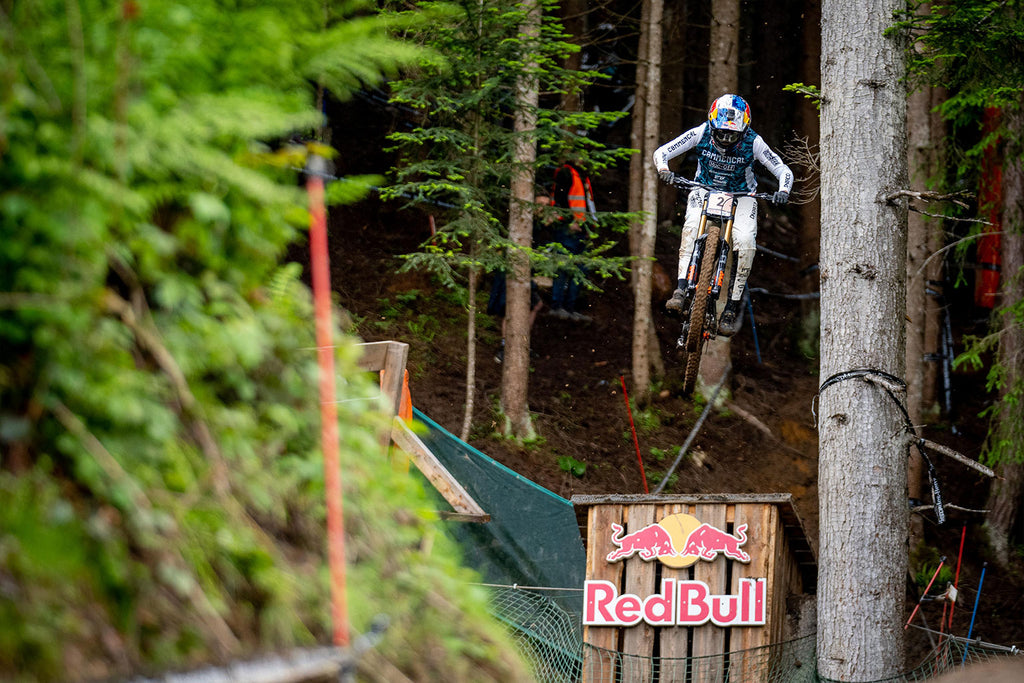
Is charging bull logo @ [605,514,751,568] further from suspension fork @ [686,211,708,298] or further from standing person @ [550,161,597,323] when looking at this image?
standing person @ [550,161,597,323]

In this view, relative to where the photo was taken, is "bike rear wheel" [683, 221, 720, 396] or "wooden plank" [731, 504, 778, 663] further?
"bike rear wheel" [683, 221, 720, 396]

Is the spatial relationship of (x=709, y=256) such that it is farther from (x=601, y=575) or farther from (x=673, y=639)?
(x=673, y=639)

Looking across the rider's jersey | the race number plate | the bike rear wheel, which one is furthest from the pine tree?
the bike rear wheel

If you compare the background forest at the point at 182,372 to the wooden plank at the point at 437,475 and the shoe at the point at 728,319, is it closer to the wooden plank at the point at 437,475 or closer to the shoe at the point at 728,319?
the wooden plank at the point at 437,475

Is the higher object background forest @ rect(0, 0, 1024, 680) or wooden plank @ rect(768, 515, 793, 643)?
background forest @ rect(0, 0, 1024, 680)

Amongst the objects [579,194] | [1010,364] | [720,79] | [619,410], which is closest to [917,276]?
[1010,364]

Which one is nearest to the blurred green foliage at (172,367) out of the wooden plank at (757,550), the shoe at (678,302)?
the wooden plank at (757,550)

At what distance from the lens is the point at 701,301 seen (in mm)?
8547

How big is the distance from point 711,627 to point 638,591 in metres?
0.54

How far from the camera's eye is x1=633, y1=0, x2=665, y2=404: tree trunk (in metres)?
14.2

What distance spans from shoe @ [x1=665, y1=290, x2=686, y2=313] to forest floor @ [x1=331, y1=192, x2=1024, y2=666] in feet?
13.5

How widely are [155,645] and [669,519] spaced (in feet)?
18.4

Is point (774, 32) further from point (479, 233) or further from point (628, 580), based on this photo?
point (628, 580)

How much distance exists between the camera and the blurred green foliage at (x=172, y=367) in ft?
5.55
